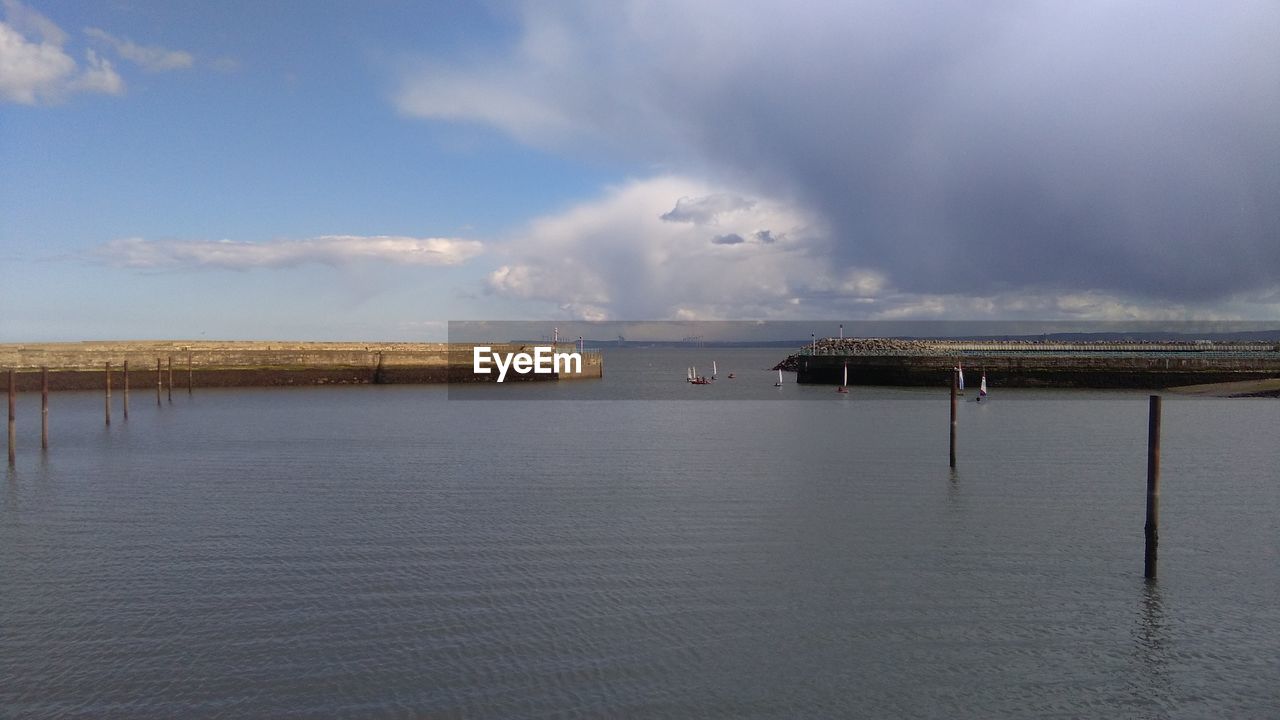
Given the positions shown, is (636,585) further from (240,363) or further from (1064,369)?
(240,363)

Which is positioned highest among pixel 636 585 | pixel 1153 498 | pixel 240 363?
pixel 240 363

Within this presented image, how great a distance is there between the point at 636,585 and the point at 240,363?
213 ft

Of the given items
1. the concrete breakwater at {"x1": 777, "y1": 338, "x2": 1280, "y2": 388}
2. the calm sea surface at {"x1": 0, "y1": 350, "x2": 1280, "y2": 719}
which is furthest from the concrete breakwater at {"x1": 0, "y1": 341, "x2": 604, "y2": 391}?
the calm sea surface at {"x1": 0, "y1": 350, "x2": 1280, "y2": 719}

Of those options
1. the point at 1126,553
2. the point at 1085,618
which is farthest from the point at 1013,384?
the point at 1085,618

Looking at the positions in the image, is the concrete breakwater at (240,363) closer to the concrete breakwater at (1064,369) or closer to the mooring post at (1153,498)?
the concrete breakwater at (1064,369)

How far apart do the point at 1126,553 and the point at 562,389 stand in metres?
60.6

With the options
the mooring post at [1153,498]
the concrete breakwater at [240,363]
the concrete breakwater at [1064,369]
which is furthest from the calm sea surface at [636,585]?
the concrete breakwater at [240,363]

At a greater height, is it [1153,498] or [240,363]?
[240,363]

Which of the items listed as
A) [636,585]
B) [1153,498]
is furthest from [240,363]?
[1153,498]

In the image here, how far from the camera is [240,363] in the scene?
70938 millimetres

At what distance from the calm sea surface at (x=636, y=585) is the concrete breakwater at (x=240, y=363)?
1659 inches

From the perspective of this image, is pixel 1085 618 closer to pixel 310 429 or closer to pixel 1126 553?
pixel 1126 553

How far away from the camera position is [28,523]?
59.4ft

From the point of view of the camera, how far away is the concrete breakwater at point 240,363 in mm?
64938
